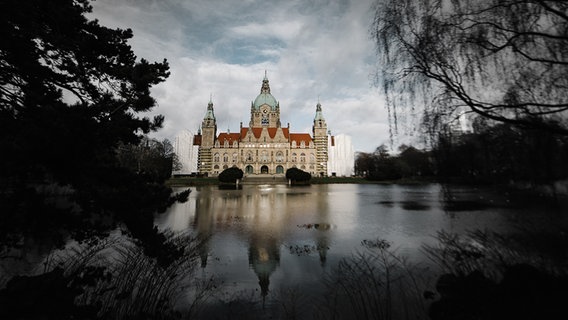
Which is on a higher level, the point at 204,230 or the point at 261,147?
the point at 261,147

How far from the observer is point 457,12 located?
3996mm

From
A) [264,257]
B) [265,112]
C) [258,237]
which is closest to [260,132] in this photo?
[265,112]

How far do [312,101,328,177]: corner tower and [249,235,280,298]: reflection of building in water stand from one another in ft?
201

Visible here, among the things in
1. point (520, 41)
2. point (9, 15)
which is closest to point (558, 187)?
point (520, 41)

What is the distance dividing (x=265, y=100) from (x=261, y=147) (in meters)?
16.3

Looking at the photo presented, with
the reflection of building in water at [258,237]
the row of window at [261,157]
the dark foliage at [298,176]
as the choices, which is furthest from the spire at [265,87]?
the reflection of building in water at [258,237]

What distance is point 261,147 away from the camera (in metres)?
66.3

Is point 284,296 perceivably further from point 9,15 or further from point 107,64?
point 9,15

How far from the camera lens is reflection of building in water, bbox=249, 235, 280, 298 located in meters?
5.29

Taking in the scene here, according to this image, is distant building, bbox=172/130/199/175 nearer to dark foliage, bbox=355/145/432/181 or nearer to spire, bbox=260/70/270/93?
spire, bbox=260/70/270/93

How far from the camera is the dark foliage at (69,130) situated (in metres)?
2.41

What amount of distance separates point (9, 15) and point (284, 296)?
6455 mm

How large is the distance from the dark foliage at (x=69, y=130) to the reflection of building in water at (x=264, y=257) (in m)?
2.62

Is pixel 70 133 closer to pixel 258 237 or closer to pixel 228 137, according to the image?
pixel 258 237
